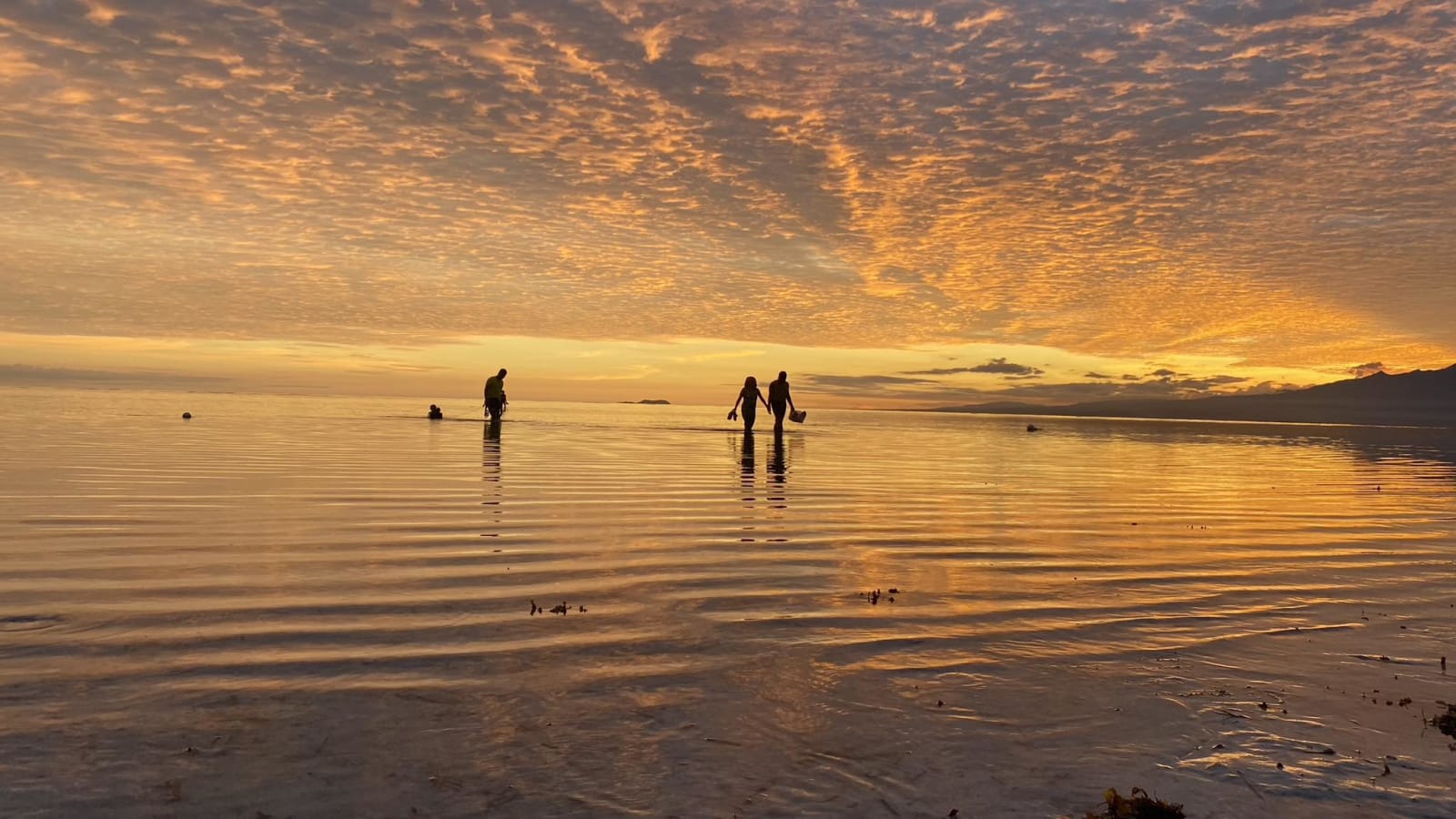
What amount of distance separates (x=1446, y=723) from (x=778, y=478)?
1609cm

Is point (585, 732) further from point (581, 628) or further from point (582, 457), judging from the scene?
point (582, 457)

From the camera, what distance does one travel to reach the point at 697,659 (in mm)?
6625

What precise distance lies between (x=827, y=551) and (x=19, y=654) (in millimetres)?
7782

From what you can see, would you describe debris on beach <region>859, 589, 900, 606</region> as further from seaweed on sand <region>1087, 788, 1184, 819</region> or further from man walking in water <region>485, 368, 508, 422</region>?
man walking in water <region>485, 368, 508, 422</region>

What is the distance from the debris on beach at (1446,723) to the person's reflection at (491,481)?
30.6ft

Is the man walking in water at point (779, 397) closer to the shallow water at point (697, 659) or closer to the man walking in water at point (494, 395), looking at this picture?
the man walking in water at point (494, 395)

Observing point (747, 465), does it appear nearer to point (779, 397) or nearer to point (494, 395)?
point (779, 397)

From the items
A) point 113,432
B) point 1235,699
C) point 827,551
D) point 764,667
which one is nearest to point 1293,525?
point 827,551

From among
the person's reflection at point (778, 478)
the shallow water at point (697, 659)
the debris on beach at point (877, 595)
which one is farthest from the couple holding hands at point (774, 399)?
the debris on beach at point (877, 595)

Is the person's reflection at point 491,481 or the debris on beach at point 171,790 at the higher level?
the person's reflection at point 491,481

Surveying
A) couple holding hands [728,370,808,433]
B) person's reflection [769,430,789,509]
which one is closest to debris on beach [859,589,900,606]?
person's reflection [769,430,789,509]

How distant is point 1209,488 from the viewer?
2219 centimetres

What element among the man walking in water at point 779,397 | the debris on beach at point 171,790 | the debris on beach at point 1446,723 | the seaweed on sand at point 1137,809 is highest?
the man walking in water at point 779,397

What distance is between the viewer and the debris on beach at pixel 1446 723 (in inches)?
215
